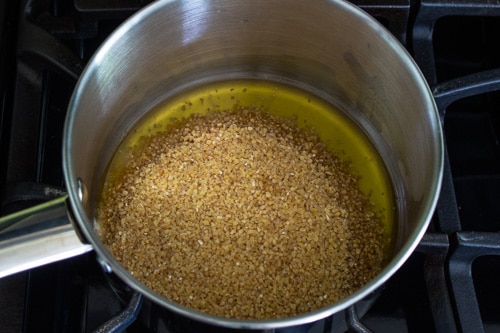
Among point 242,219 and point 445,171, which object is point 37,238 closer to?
point 242,219

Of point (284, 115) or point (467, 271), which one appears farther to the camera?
point (284, 115)

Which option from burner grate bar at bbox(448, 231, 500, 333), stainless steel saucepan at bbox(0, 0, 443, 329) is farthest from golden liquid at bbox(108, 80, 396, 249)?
burner grate bar at bbox(448, 231, 500, 333)

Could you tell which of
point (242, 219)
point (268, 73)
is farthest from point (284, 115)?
point (242, 219)

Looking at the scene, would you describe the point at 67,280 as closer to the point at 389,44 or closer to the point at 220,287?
the point at 220,287

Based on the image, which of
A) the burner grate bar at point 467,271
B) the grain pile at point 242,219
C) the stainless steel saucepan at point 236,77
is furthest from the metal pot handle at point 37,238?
the burner grate bar at point 467,271

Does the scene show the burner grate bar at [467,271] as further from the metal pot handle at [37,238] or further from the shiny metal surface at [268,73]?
the metal pot handle at [37,238]

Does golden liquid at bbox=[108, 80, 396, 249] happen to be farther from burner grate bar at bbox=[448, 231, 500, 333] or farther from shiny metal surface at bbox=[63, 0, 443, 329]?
burner grate bar at bbox=[448, 231, 500, 333]

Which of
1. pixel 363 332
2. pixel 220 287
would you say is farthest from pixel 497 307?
pixel 220 287
